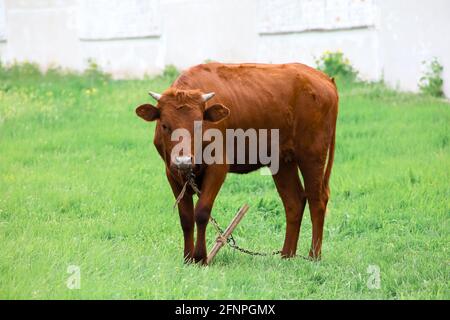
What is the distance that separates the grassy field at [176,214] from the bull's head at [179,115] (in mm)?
915

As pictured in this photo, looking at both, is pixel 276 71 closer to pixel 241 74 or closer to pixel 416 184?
pixel 241 74

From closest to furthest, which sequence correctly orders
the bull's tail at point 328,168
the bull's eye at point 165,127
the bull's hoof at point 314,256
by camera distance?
the bull's eye at point 165,127
the bull's hoof at point 314,256
the bull's tail at point 328,168

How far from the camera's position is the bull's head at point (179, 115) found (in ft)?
23.2

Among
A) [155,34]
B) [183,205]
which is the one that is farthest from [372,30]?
[183,205]

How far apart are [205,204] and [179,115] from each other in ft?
2.65

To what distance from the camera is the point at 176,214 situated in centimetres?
950

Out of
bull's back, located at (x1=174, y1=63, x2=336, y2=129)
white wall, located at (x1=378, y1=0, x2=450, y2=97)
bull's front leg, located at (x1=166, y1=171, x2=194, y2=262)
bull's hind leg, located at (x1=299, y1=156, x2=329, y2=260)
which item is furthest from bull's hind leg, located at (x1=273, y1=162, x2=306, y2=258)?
white wall, located at (x1=378, y1=0, x2=450, y2=97)

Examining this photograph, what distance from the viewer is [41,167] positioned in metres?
11.4

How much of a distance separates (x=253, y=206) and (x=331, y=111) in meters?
2.03

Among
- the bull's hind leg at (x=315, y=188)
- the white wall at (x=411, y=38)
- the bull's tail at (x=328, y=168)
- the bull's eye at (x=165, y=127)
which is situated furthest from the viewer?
the white wall at (x=411, y=38)

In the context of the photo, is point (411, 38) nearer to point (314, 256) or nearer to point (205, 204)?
point (314, 256)

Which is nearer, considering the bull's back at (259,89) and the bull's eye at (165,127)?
the bull's eye at (165,127)

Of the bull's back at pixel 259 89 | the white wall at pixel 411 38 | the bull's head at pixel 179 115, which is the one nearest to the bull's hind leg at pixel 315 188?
the bull's back at pixel 259 89

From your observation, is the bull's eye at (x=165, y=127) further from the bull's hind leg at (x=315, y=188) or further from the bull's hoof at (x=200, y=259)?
the bull's hind leg at (x=315, y=188)
